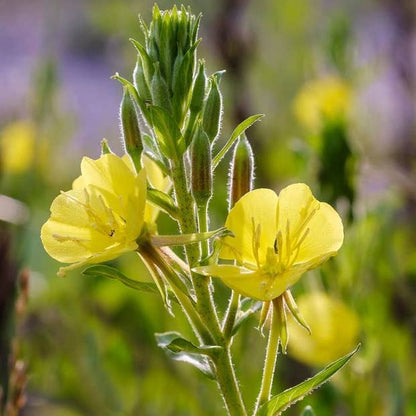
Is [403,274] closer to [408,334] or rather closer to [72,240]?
[408,334]

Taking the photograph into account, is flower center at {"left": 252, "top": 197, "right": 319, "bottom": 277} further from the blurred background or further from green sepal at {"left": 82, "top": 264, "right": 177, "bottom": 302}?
the blurred background

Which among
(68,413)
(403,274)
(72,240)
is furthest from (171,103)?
(68,413)

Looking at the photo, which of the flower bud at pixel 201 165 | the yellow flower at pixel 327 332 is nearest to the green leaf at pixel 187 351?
the flower bud at pixel 201 165

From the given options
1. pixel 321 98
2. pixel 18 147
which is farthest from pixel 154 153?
pixel 18 147

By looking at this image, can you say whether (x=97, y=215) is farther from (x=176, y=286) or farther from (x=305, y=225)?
(x=305, y=225)

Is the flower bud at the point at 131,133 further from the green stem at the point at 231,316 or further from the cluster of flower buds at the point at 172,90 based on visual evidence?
the green stem at the point at 231,316

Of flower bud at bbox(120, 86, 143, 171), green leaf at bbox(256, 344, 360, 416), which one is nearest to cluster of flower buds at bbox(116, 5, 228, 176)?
flower bud at bbox(120, 86, 143, 171)
